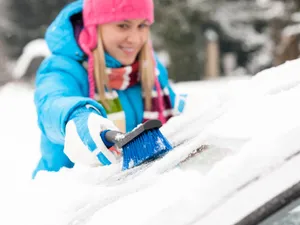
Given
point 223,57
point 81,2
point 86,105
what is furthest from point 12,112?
point 223,57

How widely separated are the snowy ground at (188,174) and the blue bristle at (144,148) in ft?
0.14

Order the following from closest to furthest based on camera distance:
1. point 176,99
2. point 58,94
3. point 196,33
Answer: point 58,94 → point 176,99 → point 196,33

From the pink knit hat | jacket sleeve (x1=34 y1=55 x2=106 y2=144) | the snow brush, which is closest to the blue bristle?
the snow brush

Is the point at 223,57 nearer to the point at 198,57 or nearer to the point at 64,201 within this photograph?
the point at 198,57

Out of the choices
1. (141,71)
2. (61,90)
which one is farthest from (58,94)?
(141,71)

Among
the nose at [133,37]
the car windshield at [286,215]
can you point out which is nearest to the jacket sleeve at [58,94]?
the nose at [133,37]

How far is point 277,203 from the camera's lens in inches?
33.5

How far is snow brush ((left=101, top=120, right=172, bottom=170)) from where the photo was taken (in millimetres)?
1280

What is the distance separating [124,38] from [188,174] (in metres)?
1.27

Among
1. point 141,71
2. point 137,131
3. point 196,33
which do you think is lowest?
point 196,33

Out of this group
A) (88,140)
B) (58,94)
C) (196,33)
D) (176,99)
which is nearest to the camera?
(88,140)

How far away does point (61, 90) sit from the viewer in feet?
6.31

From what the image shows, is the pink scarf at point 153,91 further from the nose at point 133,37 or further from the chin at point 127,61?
the nose at point 133,37

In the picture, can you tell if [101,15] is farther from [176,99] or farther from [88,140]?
[88,140]
